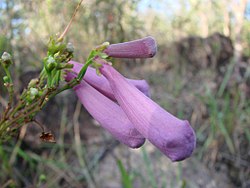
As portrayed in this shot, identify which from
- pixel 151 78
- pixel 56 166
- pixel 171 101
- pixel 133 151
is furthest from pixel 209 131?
pixel 56 166

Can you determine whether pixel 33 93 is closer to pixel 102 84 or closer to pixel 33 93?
pixel 33 93

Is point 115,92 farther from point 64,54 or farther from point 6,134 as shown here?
point 6,134

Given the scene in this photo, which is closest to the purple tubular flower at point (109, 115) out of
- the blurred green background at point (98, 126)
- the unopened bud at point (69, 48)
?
the unopened bud at point (69, 48)

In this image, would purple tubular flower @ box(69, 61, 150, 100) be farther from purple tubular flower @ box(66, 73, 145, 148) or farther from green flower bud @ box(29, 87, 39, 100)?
green flower bud @ box(29, 87, 39, 100)

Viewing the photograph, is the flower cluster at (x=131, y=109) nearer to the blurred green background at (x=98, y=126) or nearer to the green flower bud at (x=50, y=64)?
the green flower bud at (x=50, y=64)

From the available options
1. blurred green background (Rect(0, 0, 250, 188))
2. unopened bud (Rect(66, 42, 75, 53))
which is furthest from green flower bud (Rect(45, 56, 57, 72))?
blurred green background (Rect(0, 0, 250, 188))

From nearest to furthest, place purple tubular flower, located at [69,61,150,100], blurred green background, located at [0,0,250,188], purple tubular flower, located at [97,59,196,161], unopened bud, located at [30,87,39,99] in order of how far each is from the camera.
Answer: purple tubular flower, located at [97,59,196,161]
unopened bud, located at [30,87,39,99]
purple tubular flower, located at [69,61,150,100]
blurred green background, located at [0,0,250,188]
